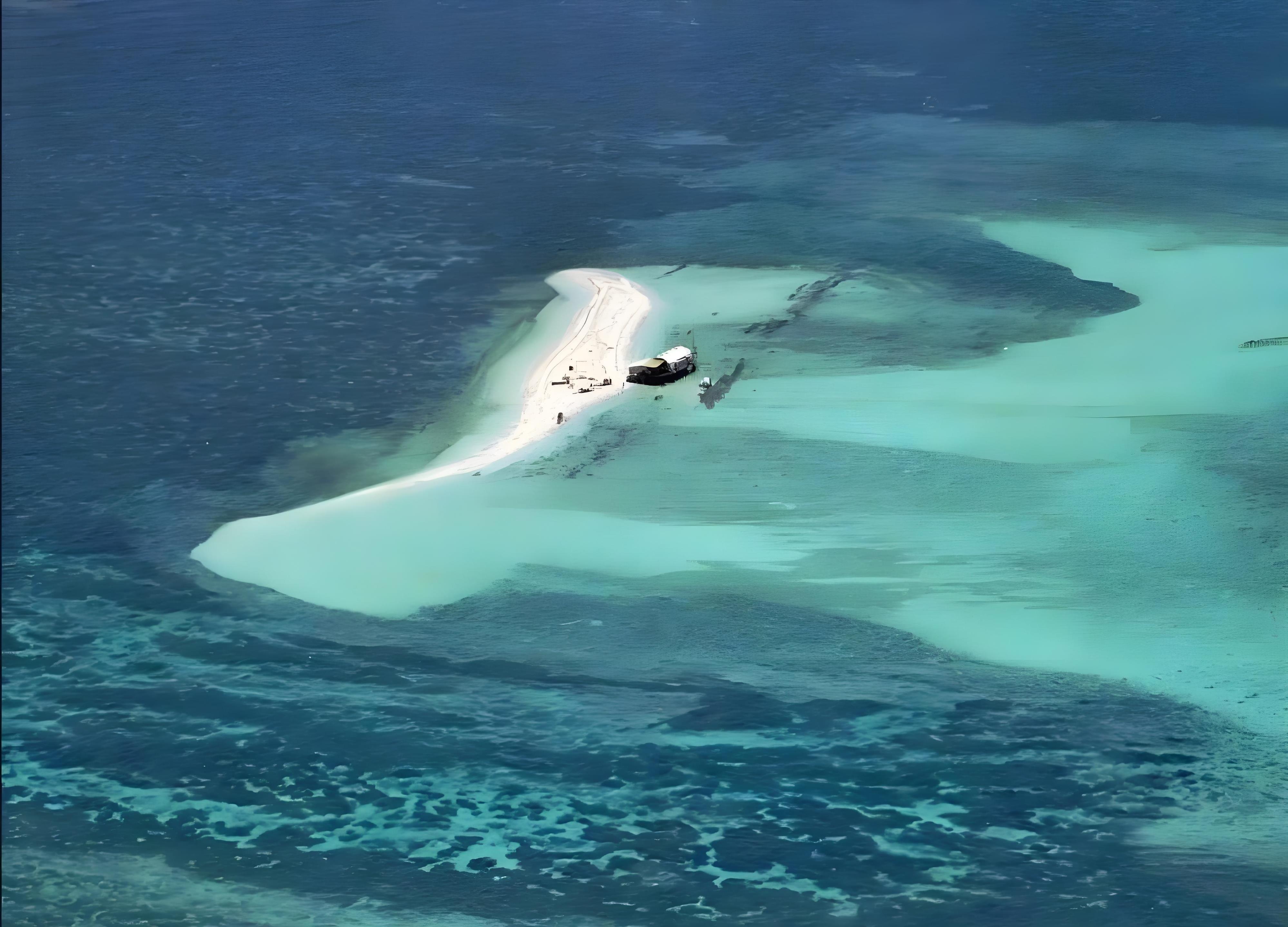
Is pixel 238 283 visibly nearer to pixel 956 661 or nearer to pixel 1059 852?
pixel 956 661

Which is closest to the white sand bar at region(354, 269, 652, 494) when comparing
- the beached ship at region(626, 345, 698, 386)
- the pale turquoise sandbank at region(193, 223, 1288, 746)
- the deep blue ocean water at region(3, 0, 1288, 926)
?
the beached ship at region(626, 345, 698, 386)

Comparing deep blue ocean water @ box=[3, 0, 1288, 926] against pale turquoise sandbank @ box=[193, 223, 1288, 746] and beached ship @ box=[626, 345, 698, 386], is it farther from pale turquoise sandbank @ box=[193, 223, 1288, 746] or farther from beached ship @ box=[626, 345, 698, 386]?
beached ship @ box=[626, 345, 698, 386]

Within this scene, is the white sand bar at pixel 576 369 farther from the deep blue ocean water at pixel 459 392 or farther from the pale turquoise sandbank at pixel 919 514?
the deep blue ocean water at pixel 459 392

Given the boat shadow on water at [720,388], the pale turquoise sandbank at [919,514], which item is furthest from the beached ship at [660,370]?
the boat shadow on water at [720,388]

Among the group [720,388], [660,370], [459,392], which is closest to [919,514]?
[720,388]

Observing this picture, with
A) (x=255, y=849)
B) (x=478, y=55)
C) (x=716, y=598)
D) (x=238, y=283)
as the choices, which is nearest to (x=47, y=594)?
(x=255, y=849)

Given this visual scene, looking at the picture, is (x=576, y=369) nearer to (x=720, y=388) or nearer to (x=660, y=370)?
(x=660, y=370)
